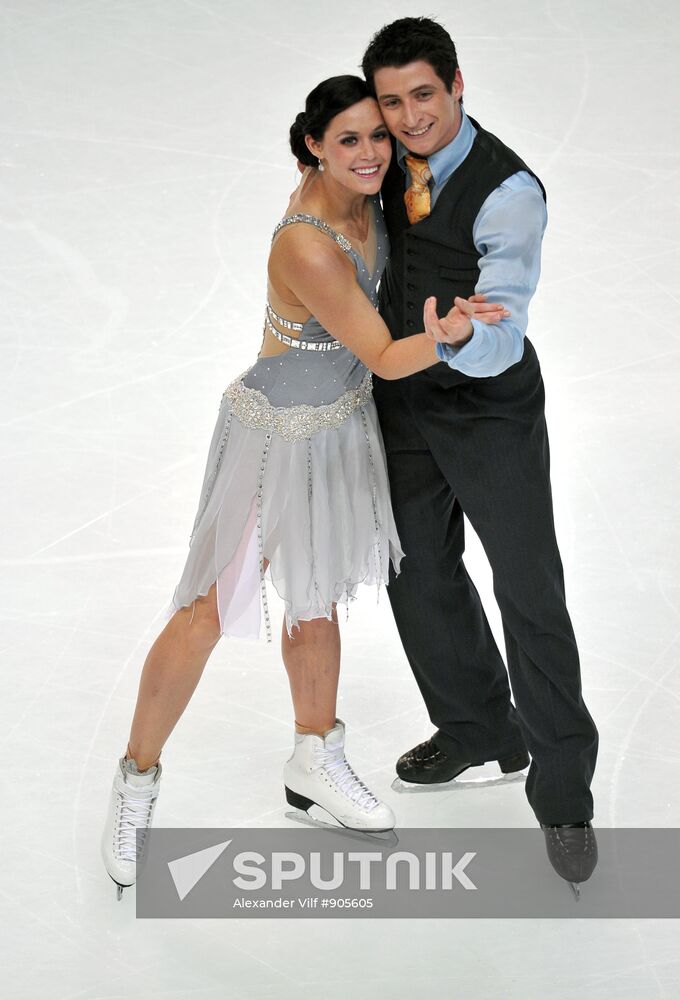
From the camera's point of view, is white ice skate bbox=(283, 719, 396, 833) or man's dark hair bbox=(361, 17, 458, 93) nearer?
man's dark hair bbox=(361, 17, 458, 93)

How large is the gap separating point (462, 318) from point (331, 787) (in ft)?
3.85

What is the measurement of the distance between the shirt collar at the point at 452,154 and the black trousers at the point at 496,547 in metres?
0.38

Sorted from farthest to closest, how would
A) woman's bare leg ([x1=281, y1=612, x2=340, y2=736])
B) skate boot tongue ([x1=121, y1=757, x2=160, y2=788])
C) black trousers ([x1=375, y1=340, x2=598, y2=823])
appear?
woman's bare leg ([x1=281, y1=612, x2=340, y2=736]), skate boot tongue ([x1=121, y1=757, x2=160, y2=788]), black trousers ([x1=375, y1=340, x2=598, y2=823])

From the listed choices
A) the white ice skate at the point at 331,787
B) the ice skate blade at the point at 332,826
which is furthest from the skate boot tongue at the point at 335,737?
the ice skate blade at the point at 332,826

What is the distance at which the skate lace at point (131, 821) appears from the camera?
9.45 ft

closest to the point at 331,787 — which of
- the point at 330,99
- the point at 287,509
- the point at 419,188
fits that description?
the point at 287,509

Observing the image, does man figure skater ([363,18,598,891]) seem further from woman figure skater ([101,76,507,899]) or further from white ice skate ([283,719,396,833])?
white ice skate ([283,719,396,833])

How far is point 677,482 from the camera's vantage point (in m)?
4.39

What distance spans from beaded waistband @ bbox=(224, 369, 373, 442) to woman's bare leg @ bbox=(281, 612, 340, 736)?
445mm

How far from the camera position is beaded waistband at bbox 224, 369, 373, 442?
2816 mm

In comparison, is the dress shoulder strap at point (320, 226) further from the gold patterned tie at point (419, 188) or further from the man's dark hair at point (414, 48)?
the man's dark hair at point (414, 48)

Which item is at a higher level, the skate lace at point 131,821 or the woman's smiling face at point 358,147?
the woman's smiling face at point 358,147

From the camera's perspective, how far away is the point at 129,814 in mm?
2912

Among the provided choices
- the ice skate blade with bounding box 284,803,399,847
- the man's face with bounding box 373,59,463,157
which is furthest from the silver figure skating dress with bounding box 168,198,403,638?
the ice skate blade with bounding box 284,803,399,847
